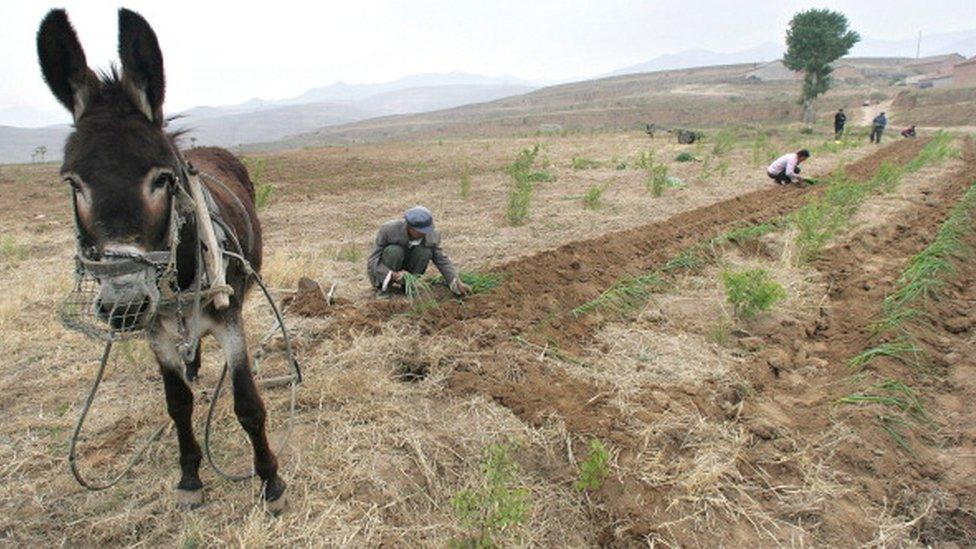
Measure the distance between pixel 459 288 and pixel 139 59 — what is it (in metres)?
3.31

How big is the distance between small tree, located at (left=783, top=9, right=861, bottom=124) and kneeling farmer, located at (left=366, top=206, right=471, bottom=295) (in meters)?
35.6

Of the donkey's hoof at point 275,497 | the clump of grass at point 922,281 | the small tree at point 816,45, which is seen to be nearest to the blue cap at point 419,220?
the donkey's hoof at point 275,497

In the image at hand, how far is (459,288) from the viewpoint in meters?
4.95

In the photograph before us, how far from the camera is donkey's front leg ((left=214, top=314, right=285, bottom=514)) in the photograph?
2.47m

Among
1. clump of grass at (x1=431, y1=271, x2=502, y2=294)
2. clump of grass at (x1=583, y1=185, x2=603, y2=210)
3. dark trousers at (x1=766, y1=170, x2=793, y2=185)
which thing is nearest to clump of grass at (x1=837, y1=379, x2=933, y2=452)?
clump of grass at (x1=431, y1=271, x2=502, y2=294)

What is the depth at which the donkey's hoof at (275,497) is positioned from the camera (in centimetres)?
252

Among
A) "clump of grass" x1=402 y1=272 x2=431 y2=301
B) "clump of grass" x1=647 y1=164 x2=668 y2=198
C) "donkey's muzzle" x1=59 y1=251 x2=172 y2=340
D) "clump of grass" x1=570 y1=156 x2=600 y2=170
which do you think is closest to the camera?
"donkey's muzzle" x1=59 y1=251 x2=172 y2=340

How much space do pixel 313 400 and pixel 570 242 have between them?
4.23 metres

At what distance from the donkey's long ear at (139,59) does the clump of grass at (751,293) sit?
403 cm

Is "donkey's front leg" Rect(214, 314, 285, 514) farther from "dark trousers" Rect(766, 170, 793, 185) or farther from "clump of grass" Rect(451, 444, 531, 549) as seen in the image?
"dark trousers" Rect(766, 170, 793, 185)

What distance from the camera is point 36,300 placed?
527 cm

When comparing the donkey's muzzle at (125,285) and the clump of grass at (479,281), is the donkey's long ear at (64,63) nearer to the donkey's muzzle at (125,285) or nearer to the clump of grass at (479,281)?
the donkey's muzzle at (125,285)

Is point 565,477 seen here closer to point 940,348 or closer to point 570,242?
point 940,348

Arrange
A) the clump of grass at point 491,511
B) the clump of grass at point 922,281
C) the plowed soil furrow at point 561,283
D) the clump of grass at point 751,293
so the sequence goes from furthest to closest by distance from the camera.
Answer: the plowed soil furrow at point 561,283, the clump of grass at point 751,293, the clump of grass at point 922,281, the clump of grass at point 491,511
